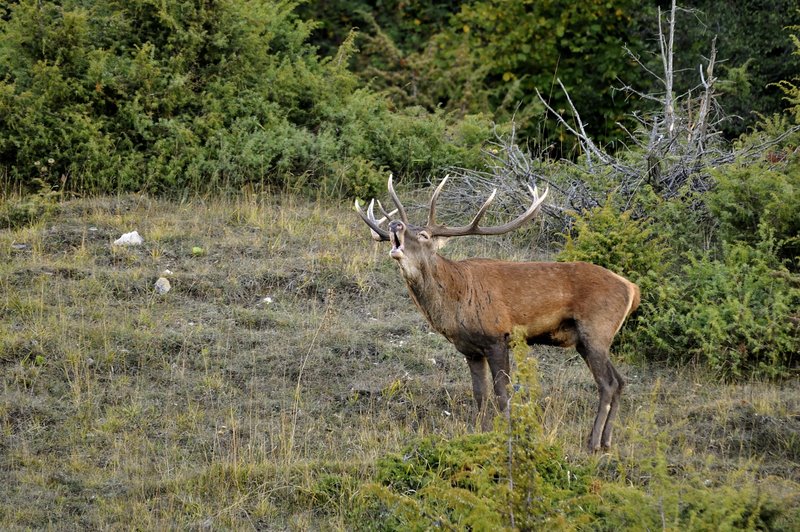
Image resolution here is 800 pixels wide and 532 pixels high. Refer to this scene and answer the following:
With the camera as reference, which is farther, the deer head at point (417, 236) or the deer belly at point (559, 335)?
the deer belly at point (559, 335)


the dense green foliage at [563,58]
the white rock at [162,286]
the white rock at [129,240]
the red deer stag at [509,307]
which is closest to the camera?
the red deer stag at [509,307]

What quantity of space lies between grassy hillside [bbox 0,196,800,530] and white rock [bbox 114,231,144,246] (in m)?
0.17

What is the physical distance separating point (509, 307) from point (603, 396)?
3.22 feet

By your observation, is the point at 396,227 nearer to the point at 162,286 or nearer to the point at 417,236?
the point at 417,236

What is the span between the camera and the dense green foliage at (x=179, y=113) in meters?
14.0

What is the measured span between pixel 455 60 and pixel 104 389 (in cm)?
1219

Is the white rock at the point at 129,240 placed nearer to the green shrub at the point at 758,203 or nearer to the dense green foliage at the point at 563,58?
the green shrub at the point at 758,203

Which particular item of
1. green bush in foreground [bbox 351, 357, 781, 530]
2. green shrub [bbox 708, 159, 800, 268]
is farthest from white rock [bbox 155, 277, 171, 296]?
green shrub [bbox 708, 159, 800, 268]

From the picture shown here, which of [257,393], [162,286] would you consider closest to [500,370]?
[257,393]

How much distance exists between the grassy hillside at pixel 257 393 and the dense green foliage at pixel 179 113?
0.98 meters

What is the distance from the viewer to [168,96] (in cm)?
1458

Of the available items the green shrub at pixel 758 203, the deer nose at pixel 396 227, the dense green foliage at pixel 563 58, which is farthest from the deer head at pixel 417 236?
the dense green foliage at pixel 563 58

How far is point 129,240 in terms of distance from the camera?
12.5 metres

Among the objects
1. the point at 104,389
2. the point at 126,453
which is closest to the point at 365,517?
the point at 126,453
